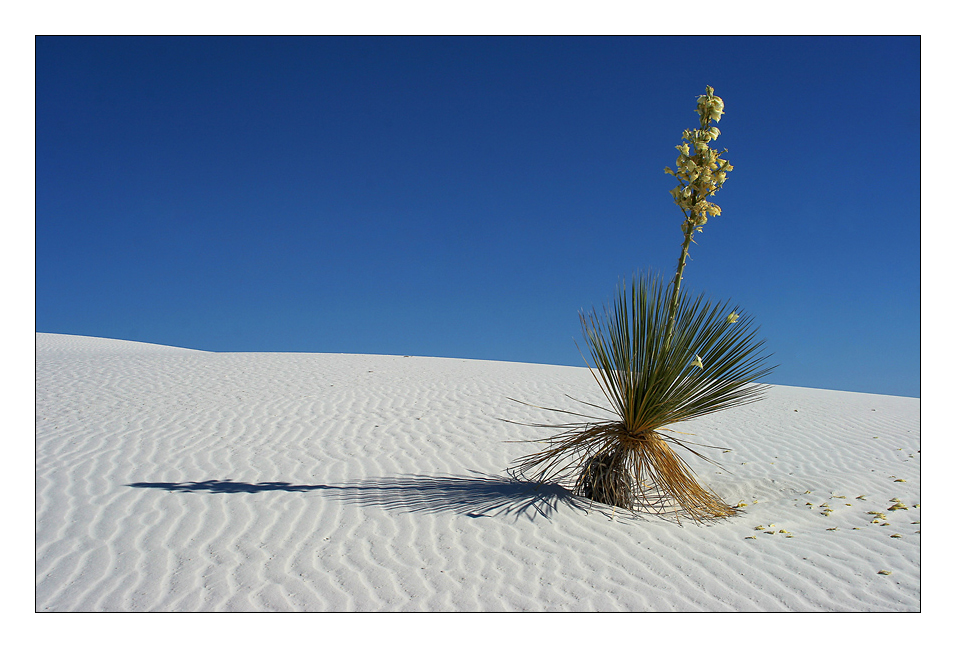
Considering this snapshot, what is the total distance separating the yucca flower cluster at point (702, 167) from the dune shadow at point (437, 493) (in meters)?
2.95

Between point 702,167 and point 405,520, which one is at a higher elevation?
point 702,167

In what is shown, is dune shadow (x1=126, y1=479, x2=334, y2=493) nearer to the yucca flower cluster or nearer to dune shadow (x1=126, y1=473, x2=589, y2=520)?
dune shadow (x1=126, y1=473, x2=589, y2=520)

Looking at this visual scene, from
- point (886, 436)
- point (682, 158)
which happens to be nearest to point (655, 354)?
point (682, 158)

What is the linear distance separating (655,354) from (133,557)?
4548 mm

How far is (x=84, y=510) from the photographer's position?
514cm

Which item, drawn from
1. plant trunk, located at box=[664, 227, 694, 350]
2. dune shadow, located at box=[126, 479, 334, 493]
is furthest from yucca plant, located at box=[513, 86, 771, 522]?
dune shadow, located at box=[126, 479, 334, 493]

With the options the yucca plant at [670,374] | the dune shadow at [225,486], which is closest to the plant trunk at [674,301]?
the yucca plant at [670,374]

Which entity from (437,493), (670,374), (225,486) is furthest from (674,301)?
(225,486)

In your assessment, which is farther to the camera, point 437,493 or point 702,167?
point 437,493

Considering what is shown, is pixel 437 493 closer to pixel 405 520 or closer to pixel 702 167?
pixel 405 520

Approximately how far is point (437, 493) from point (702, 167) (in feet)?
13.2

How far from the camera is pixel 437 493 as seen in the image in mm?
5914

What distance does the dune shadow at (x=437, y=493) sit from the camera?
17.6 feet

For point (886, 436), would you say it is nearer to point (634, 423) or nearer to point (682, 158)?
point (634, 423)
